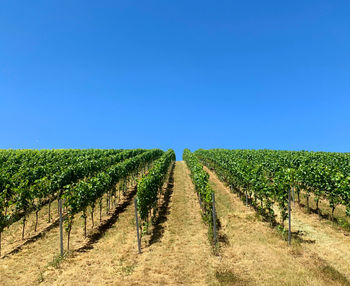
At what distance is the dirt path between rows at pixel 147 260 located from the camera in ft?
27.3

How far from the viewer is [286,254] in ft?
32.8

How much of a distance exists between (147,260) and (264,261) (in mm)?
5597

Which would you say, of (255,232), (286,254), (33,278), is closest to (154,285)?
(33,278)

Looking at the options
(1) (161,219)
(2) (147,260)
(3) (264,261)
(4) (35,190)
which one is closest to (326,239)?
(3) (264,261)

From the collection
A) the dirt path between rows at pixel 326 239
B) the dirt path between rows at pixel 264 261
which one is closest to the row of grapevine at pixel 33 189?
the dirt path between rows at pixel 264 261

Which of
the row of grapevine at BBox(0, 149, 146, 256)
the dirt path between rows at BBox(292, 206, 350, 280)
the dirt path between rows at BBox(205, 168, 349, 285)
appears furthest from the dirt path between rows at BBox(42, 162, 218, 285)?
the dirt path between rows at BBox(292, 206, 350, 280)

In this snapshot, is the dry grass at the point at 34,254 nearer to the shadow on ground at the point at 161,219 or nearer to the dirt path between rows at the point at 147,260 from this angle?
the dirt path between rows at the point at 147,260

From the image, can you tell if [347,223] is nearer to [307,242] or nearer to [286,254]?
[307,242]

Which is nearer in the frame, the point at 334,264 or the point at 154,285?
the point at 154,285

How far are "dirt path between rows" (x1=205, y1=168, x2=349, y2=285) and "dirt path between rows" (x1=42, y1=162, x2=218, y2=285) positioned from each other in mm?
943

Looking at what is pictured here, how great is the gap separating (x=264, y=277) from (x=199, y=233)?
4.90 metres

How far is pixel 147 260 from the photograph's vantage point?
9.77 m

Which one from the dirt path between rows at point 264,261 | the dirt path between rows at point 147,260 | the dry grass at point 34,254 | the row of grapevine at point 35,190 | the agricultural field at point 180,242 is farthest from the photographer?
the row of grapevine at point 35,190

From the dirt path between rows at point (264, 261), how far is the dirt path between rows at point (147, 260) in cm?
94
